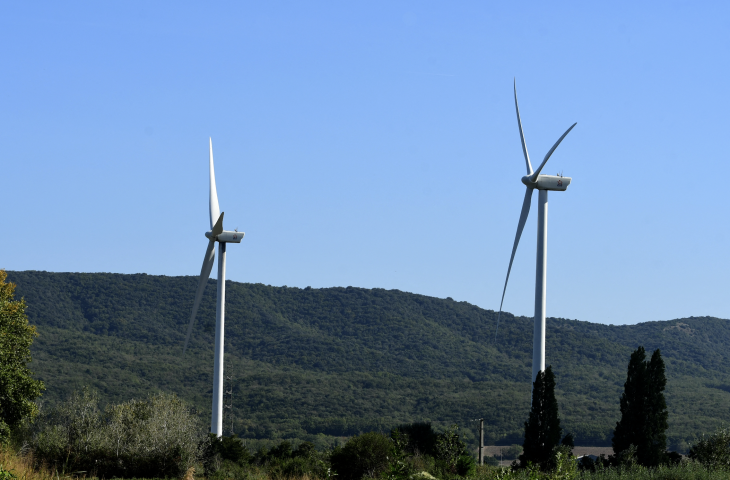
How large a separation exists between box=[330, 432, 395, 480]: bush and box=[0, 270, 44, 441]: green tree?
53.9ft

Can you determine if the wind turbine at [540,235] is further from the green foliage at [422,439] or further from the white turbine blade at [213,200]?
the white turbine blade at [213,200]

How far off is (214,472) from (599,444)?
100352 millimetres

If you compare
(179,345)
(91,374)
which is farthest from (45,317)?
(91,374)

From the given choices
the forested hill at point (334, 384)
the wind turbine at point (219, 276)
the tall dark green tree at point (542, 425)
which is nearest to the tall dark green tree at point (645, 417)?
the tall dark green tree at point (542, 425)

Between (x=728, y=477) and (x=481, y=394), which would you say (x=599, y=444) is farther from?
(x=728, y=477)

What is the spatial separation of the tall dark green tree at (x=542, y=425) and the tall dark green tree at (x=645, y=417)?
11.5 feet

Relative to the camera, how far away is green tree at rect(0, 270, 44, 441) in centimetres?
4166

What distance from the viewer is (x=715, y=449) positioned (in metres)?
40.2

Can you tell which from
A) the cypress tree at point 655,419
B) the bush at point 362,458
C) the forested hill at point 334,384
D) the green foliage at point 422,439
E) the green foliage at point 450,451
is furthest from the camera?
the forested hill at point 334,384

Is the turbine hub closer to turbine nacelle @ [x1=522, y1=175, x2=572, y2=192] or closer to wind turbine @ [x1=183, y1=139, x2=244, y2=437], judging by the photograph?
turbine nacelle @ [x1=522, y1=175, x2=572, y2=192]

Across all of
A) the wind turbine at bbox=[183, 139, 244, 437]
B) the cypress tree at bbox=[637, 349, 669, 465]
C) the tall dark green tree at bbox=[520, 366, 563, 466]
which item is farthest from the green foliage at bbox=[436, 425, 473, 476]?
the wind turbine at bbox=[183, 139, 244, 437]

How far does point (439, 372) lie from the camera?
7485 inches

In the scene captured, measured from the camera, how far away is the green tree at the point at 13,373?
4166 centimetres

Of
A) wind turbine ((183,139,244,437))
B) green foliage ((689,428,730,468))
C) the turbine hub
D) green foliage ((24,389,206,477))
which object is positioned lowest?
green foliage ((24,389,206,477))
